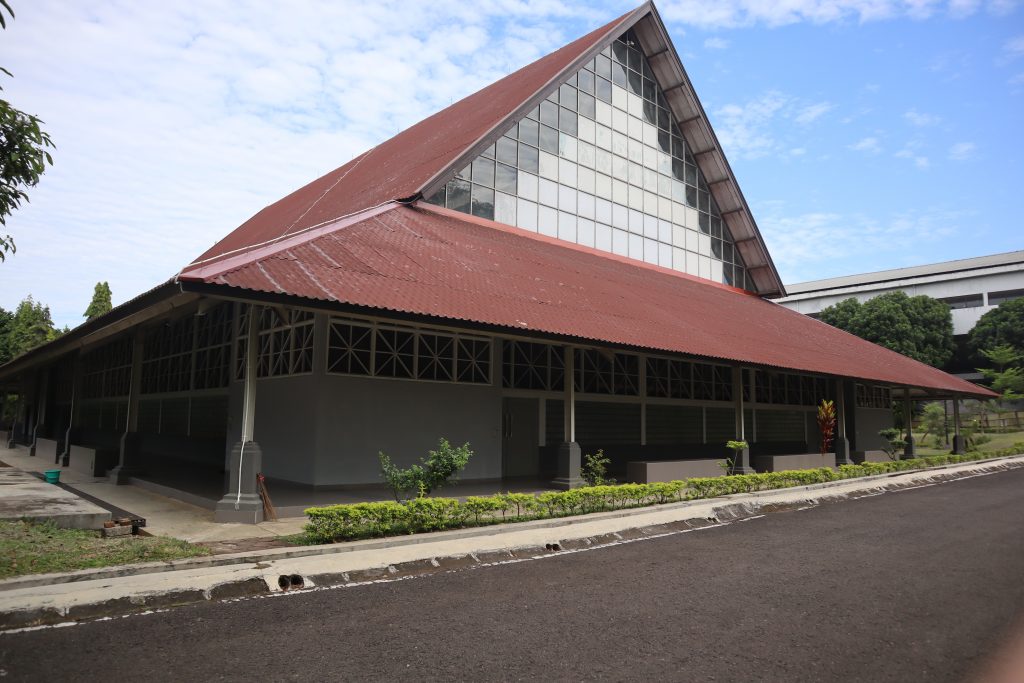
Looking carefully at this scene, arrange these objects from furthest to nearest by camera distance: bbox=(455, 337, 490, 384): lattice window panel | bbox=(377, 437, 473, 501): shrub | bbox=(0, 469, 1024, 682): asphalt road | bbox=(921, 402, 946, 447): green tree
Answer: bbox=(921, 402, 946, 447): green tree < bbox=(455, 337, 490, 384): lattice window panel < bbox=(377, 437, 473, 501): shrub < bbox=(0, 469, 1024, 682): asphalt road

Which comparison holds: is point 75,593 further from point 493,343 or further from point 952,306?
point 952,306

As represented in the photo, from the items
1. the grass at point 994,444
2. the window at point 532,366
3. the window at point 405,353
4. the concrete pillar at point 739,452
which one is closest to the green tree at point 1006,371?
the grass at point 994,444

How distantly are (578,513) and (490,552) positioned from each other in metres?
3.45

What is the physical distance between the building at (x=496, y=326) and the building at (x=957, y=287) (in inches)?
1594

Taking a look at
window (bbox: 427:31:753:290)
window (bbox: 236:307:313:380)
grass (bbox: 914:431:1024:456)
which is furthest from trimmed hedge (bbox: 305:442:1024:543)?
grass (bbox: 914:431:1024:456)

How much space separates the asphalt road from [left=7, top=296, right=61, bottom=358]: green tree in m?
52.6

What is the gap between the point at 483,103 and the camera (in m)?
24.2

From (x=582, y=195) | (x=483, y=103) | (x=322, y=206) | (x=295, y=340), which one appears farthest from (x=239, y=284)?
(x=483, y=103)

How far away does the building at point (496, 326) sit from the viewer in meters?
12.9

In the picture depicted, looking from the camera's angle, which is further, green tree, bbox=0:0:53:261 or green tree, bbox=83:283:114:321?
green tree, bbox=83:283:114:321

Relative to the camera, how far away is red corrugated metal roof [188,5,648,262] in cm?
1922

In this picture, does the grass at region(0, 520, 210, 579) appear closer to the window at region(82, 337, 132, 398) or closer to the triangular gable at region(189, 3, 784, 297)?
the triangular gable at region(189, 3, 784, 297)

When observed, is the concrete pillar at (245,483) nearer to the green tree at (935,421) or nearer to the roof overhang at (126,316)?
the roof overhang at (126,316)

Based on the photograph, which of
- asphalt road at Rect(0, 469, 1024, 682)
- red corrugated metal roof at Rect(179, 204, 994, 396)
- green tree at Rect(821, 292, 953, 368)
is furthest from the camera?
green tree at Rect(821, 292, 953, 368)
